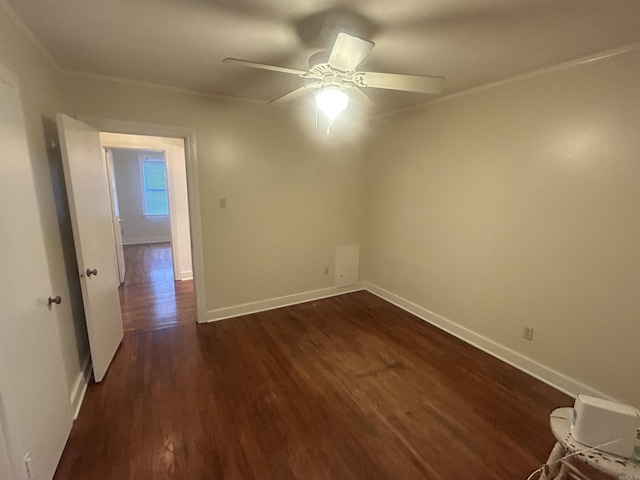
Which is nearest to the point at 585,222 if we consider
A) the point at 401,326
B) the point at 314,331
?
the point at 401,326

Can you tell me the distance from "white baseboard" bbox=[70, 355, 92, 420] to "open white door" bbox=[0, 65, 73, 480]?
33cm

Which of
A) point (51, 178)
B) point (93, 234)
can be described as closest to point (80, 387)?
point (93, 234)

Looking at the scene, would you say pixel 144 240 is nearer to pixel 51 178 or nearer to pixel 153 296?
pixel 153 296

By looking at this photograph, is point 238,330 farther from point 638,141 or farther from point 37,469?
point 638,141

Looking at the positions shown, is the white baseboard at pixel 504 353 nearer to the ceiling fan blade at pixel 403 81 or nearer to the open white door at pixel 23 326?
the ceiling fan blade at pixel 403 81

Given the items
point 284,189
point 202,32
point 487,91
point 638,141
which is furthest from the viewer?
point 284,189

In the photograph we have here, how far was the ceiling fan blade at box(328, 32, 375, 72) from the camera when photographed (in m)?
1.35

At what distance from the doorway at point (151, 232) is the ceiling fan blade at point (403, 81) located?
299cm

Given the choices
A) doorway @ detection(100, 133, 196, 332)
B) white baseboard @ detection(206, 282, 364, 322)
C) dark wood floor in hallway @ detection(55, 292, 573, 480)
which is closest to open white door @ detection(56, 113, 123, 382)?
dark wood floor in hallway @ detection(55, 292, 573, 480)

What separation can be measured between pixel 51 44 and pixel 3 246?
1471mm

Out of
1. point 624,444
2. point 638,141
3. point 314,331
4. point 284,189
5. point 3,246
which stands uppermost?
point 638,141

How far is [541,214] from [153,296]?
443cm

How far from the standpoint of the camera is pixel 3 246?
124 cm

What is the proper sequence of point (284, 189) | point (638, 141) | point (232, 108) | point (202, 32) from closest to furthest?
point (202, 32), point (638, 141), point (232, 108), point (284, 189)
